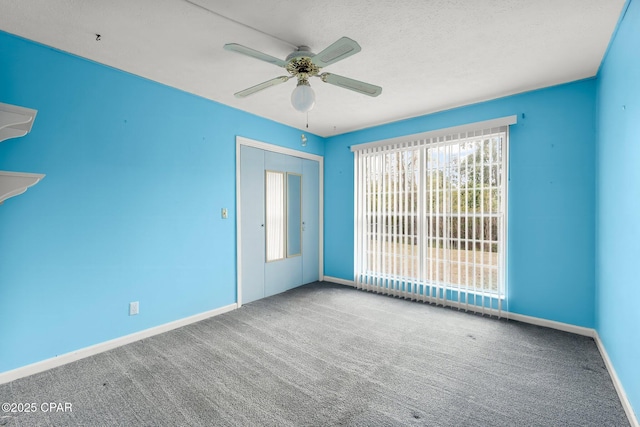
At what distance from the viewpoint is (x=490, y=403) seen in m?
1.90

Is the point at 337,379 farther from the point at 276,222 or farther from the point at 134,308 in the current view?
the point at 276,222

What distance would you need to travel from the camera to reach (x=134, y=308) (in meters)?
2.78

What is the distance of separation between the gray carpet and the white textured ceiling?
2590mm

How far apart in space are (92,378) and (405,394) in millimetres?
2346

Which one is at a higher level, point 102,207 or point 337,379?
point 102,207

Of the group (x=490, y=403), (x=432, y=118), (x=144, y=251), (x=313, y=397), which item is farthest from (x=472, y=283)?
(x=144, y=251)

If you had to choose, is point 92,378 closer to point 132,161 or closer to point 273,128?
point 132,161

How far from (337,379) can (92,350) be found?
2.16 meters

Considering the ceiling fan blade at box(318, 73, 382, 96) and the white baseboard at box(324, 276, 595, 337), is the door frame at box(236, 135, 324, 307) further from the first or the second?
the white baseboard at box(324, 276, 595, 337)

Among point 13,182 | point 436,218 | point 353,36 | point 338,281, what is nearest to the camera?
point 13,182

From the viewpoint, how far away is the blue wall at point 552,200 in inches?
112

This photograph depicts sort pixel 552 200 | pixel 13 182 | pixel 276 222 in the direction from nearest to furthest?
pixel 13 182, pixel 552 200, pixel 276 222

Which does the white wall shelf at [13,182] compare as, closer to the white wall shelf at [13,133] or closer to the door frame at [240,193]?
the white wall shelf at [13,133]

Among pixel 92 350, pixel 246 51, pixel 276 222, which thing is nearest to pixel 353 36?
pixel 246 51
